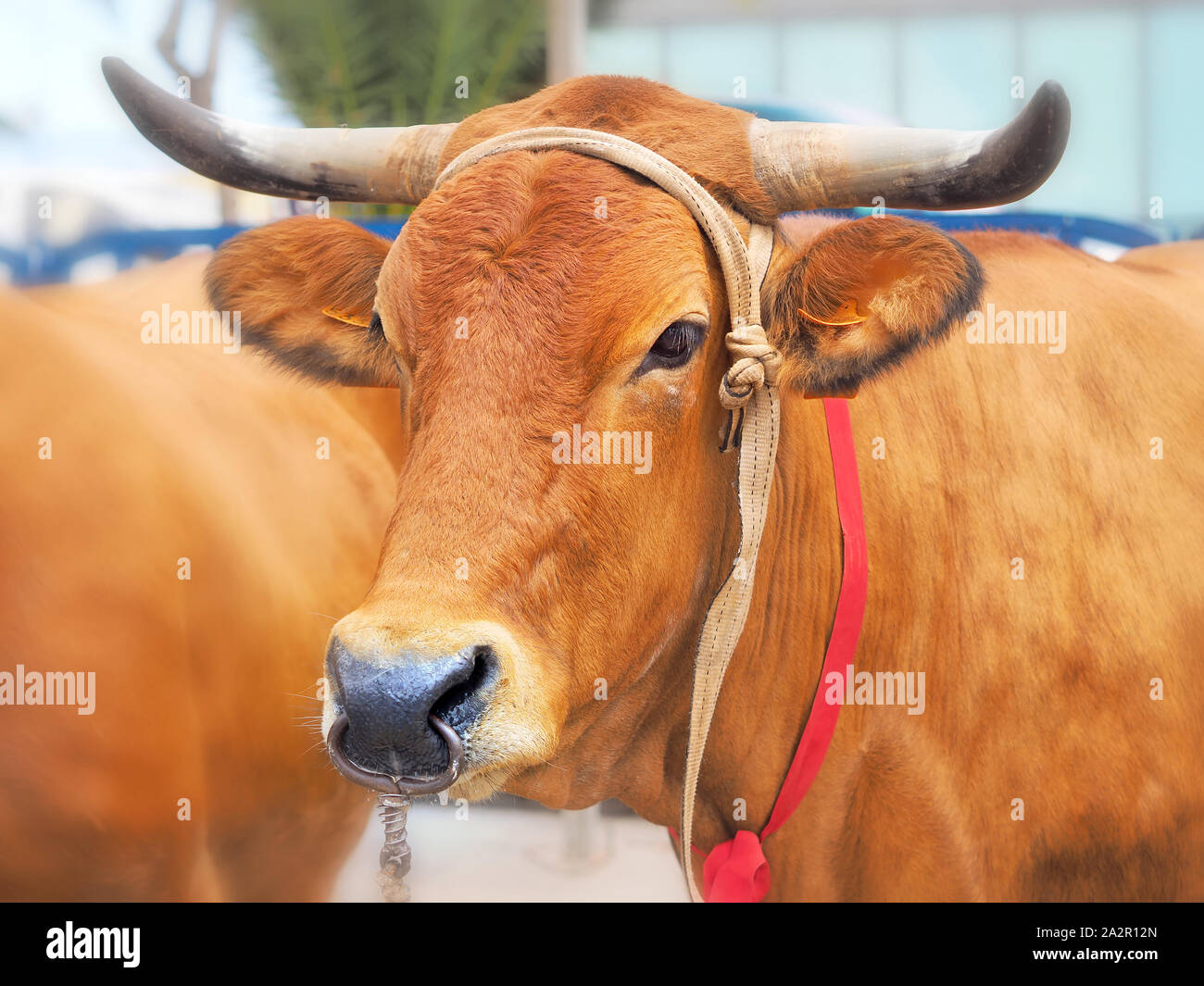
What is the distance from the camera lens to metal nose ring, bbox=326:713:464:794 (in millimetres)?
1280

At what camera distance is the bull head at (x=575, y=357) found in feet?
4.42

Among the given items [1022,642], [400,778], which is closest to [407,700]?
[400,778]

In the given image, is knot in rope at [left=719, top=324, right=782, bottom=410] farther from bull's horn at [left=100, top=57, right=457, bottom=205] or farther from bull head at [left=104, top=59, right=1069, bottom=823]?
bull's horn at [left=100, top=57, right=457, bottom=205]

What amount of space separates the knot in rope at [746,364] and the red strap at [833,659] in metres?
0.36

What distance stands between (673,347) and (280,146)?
0.97 m

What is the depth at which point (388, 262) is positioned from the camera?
169 centimetres

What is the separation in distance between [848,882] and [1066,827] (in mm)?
484

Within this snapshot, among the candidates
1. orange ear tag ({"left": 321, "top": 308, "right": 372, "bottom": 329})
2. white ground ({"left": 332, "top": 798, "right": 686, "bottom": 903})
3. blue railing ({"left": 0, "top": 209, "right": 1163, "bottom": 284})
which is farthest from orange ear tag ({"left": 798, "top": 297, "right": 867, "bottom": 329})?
white ground ({"left": 332, "top": 798, "right": 686, "bottom": 903})

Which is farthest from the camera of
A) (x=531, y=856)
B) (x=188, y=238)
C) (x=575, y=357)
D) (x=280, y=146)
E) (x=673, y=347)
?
(x=531, y=856)

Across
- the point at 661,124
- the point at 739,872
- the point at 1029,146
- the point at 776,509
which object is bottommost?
the point at 739,872

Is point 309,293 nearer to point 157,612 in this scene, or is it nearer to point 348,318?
point 348,318

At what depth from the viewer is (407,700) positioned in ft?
4.06
